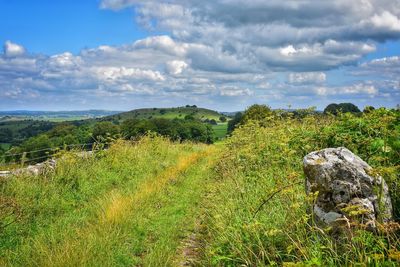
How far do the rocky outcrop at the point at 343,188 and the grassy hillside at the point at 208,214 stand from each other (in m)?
0.23

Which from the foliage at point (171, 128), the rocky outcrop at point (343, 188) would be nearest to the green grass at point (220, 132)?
the foliage at point (171, 128)

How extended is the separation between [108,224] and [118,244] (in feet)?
3.65

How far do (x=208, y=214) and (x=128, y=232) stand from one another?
1.95m

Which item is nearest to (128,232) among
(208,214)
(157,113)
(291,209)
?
(208,214)

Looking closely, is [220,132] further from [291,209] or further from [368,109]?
[291,209]

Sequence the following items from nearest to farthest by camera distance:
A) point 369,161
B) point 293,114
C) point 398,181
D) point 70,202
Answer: point 398,181 → point 369,161 → point 70,202 → point 293,114

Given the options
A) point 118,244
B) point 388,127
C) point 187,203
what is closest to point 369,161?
point 388,127

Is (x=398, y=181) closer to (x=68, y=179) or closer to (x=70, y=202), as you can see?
(x=70, y=202)

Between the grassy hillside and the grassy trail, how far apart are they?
3cm

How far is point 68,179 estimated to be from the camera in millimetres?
13570

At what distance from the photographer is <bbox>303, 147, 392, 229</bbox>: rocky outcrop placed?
227 inches

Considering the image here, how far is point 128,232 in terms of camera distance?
368 inches

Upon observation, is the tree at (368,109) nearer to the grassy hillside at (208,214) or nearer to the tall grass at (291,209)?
the tall grass at (291,209)

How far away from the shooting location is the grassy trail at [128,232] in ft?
23.8
